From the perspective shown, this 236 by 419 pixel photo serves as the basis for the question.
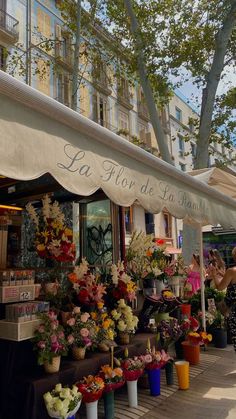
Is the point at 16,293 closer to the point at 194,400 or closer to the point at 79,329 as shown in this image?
the point at 79,329

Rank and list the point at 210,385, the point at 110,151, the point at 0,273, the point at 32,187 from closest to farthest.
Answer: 1. the point at 110,151
2. the point at 0,273
3. the point at 210,385
4. the point at 32,187

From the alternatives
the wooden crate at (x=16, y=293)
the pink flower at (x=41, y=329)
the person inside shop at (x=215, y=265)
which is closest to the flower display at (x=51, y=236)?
the wooden crate at (x=16, y=293)

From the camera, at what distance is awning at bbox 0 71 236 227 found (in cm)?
186

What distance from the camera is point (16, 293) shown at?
2.84m

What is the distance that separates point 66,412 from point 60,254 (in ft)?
3.87

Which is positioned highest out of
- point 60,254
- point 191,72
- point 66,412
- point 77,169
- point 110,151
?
point 191,72

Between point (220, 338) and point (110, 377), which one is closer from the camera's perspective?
point (110, 377)

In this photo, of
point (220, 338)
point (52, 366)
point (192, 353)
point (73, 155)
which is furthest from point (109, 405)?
point (220, 338)

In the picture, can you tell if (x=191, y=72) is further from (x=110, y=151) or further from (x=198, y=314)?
(x=110, y=151)

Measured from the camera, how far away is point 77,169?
87.4 inches

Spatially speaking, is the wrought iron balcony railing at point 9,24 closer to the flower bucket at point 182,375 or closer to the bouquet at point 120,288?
the bouquet at point 120,288

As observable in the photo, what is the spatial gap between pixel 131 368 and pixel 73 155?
2028 millimetres

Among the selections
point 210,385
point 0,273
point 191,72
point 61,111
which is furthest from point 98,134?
point 191,72

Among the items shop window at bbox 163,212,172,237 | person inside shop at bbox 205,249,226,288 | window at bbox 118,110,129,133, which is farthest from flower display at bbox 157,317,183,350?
shop window at bbox 163,212,172,237
